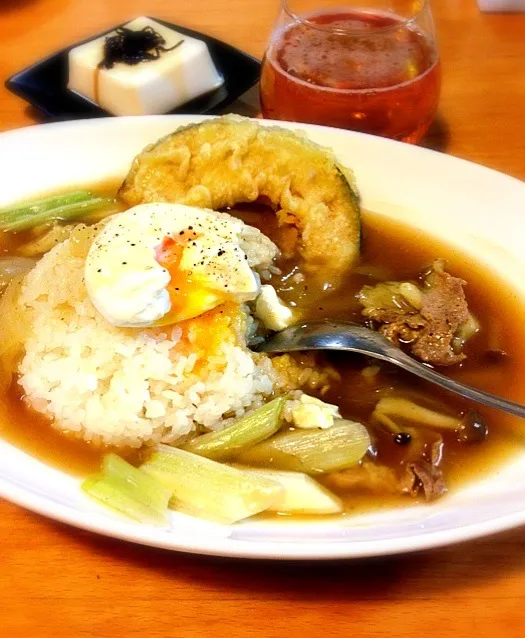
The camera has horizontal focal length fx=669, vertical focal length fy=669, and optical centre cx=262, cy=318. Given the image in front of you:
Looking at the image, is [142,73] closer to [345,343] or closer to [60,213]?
[60,213]

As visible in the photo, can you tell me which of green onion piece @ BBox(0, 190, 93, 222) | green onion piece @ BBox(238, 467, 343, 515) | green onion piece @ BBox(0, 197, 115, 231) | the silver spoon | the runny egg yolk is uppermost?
the runny egg yolk

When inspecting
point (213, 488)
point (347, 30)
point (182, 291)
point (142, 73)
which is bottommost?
point (213, 488)

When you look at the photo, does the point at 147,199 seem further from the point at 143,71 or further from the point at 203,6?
the point at 203,6

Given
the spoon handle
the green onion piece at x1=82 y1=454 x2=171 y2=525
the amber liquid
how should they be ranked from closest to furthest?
the green onion piece at x1=82 y1=454 x2=171 y2=525 < the spoon handle < the amber liquid

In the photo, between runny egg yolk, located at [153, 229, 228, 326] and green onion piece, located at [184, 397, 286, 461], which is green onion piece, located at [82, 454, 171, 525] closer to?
green onion piece, located at [184, 397, 286, 461]

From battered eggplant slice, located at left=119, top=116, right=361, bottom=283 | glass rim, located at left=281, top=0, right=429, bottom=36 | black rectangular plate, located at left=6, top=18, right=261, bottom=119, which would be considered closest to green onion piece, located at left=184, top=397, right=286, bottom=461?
battered eggplant slice, located at left=119, top=116, right=361, bottom=283

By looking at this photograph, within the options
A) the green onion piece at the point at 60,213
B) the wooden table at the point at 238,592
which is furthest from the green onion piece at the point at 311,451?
the green onion piece at the point at 60,213

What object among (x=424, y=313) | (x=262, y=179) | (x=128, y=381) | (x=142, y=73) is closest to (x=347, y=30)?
(x=262, y=179)

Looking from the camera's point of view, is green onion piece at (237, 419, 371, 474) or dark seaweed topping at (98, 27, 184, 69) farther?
dark seaweed topping at (98, 27, 184, 69)
